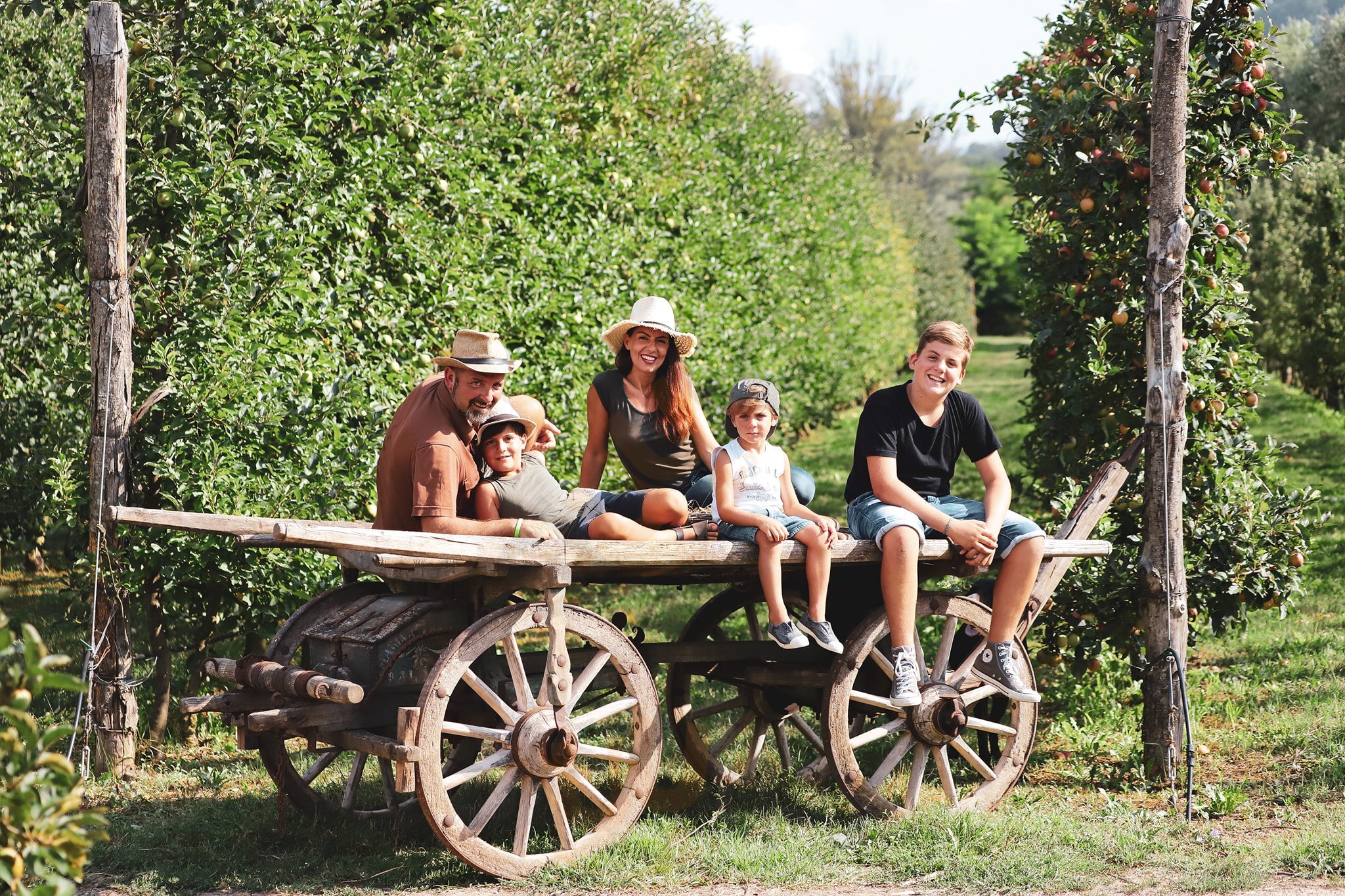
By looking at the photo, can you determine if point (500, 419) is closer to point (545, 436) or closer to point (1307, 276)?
point (545, 436)

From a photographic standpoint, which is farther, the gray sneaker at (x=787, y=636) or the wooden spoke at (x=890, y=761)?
the wooden spoke at (x=890, y=761)

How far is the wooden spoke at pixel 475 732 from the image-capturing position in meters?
4.20

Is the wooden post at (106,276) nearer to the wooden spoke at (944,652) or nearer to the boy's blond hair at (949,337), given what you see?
the boy's blond hair at (949,337)

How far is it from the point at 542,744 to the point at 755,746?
185 cm

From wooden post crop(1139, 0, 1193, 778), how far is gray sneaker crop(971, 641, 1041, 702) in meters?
0.74

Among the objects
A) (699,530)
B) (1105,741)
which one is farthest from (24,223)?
(1105,741)

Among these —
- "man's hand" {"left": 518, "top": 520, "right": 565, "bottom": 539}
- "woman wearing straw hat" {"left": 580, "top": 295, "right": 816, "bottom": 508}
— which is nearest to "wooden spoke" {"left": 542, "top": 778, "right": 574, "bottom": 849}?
"man's hand" {"left": 518, "top": 520, "right": 565, "bottom": 539}

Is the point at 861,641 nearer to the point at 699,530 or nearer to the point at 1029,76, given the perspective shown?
the point at 699,530

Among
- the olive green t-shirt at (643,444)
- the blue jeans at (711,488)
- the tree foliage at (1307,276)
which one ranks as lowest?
the blue jeans at (711,488)

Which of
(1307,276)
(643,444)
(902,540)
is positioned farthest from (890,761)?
(1307,276)

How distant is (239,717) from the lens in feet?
14.2

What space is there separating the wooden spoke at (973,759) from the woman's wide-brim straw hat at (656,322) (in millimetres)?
2028

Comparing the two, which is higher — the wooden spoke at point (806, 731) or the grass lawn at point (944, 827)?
the wooden spoke at point (806, 731)

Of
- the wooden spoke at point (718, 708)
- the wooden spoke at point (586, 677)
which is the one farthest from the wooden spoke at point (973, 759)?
the wooden spoke at point (586, 677)
